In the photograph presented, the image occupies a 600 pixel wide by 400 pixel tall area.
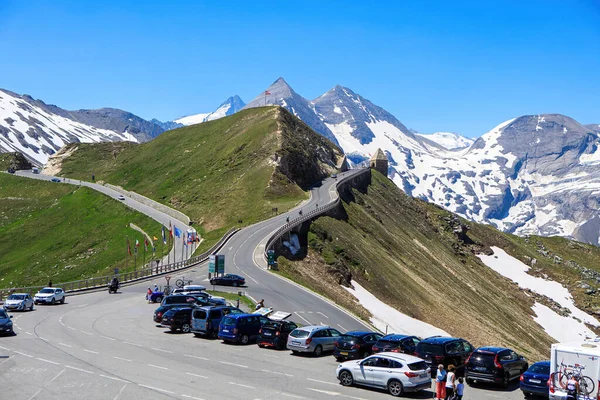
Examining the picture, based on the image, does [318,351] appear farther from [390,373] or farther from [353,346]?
[390,373]

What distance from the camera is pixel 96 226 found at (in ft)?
351

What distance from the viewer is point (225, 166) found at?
127500mm

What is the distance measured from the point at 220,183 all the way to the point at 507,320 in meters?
59.1

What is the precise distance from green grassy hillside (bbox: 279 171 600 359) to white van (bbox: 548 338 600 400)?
127 feet

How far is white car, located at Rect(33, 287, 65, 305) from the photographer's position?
5022 cm

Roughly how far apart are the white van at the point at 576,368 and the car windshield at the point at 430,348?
5591mm

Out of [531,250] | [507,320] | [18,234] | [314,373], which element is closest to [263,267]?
[314,373]

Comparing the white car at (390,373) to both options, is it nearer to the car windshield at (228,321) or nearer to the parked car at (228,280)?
the car windshield at (228,321)

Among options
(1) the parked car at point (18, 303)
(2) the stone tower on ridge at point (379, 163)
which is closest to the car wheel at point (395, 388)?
(1) the parked car at point (18, 303)

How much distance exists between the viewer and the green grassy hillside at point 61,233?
8538 cm

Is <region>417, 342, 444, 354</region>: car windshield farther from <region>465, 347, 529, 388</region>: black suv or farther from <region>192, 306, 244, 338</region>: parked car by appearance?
<region>192, 306, 244, 338</region>: parked car

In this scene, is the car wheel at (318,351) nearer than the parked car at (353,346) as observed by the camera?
No

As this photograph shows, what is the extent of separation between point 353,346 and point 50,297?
105 ft

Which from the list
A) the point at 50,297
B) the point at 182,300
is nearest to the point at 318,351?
the point at 182,300
